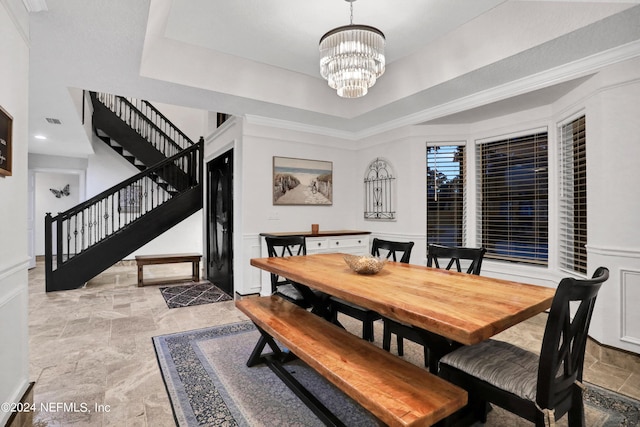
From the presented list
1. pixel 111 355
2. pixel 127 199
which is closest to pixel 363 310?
pixel 111 355

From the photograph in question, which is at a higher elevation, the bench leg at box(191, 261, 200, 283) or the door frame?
the door frame

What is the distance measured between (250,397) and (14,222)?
5.83 ft

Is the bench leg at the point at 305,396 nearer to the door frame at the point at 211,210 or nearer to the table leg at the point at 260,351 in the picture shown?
the table leg at the point at 260,351

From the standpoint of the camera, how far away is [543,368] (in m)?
1.27

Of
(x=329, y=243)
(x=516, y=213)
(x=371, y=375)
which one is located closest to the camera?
(x=371, y=375)

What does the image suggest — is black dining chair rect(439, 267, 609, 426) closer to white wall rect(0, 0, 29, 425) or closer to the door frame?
white wall rect(0, 0, 29, 425)

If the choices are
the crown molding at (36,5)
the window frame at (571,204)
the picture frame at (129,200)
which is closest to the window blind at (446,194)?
the window frame at (571,204)

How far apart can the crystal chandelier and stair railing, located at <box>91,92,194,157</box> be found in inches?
197

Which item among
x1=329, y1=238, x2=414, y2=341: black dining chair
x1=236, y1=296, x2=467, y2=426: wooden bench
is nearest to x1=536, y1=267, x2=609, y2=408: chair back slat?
x1=236, y1=296, x2=467, y2=426: wooden bench

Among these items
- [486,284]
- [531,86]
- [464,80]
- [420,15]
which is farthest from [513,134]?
[486,284]

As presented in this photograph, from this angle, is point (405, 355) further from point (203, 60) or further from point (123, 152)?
point (123, 152)

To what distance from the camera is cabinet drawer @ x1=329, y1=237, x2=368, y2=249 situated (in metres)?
4.55

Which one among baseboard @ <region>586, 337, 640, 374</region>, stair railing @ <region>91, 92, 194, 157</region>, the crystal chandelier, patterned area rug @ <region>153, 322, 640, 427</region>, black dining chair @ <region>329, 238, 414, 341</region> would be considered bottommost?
patterned area rug @ <region>153, 322, 640, 427</region>

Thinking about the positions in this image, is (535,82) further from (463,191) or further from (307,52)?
(307,52)
